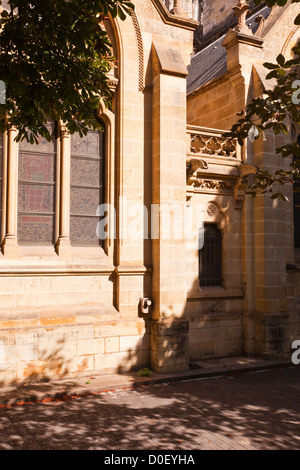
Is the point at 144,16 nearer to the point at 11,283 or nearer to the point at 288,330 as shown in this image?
the point at 11,283

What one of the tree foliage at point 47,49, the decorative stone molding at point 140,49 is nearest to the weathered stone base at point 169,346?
the tree foliage at point 47,49

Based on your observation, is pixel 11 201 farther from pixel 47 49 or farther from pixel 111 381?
pixel 111 381

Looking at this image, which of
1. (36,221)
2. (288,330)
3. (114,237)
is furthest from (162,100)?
(288,330)

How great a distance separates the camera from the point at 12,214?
907cm

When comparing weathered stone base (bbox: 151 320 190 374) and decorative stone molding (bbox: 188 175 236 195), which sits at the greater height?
decorative stone molding (bbox: 188 175 236 195)

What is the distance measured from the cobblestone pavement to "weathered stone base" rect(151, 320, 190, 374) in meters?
0.65

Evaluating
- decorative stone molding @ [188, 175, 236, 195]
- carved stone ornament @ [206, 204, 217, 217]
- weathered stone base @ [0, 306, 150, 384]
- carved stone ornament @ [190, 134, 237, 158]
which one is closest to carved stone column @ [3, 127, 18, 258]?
weathered stone base @ [0, 306, 150, 384]

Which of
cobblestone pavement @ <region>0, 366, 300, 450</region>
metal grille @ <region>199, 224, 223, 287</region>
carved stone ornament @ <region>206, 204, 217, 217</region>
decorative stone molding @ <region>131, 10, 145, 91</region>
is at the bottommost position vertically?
cobblestone pavement @ <region>0, 366, 300, 450</region>

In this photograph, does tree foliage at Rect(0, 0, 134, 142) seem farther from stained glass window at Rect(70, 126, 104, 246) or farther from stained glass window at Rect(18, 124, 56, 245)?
stained glass window at Rect(70, 126, 104, 246)

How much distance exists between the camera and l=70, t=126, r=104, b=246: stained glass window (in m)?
9.98

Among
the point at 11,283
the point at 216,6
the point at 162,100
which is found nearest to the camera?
the point at 11,283

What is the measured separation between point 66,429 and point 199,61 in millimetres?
16647

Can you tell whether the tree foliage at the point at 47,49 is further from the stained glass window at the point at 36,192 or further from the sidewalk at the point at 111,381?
the sidewalk at the point at 111,381

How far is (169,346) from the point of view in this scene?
32.3ft
